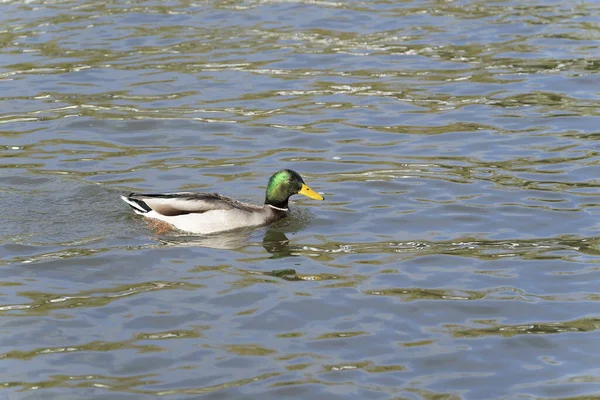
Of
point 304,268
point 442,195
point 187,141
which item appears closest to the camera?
point 304,268

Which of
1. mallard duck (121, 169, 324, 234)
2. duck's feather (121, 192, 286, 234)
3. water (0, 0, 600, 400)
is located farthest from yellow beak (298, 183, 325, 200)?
duck's feather (121, 192, 286, 234)

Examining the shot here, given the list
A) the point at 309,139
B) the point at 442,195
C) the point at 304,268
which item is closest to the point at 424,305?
the point at 304,268

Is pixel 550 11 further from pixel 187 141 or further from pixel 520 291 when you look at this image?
pixel 520 291

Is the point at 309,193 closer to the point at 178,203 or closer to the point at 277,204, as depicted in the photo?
the point at 277,204

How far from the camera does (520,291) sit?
10.4 meters

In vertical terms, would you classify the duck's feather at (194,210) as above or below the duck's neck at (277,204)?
above

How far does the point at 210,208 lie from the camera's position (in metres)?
12.5

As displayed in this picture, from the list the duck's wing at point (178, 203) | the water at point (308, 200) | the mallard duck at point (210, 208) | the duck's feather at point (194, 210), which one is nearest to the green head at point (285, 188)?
the mallard duck at point (210, 208)

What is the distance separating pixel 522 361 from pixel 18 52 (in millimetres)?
13162

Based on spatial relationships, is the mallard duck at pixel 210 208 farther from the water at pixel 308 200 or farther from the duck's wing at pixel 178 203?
the water at pixel 308 200

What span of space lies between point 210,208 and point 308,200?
1850mm

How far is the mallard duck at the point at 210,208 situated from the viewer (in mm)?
12469

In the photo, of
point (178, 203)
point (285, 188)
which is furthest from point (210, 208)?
point (285, 188)

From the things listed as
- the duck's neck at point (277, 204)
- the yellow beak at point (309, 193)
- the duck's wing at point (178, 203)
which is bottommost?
the duck's neck at point (277, 204)
